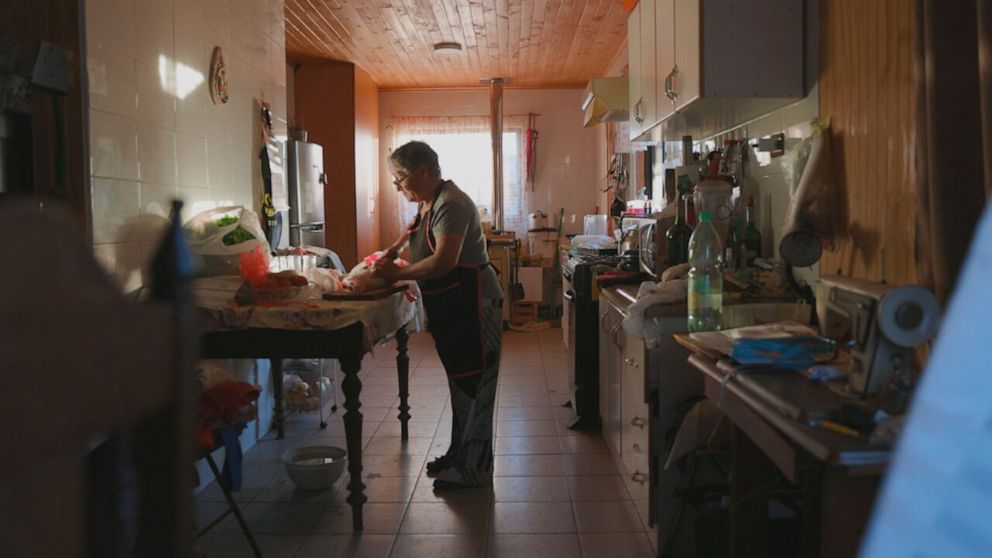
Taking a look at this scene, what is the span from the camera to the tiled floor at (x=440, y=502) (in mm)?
2682

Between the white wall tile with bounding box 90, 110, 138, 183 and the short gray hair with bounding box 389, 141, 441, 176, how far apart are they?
39.0 inches

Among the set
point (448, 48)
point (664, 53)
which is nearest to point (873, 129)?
point (664, 53)

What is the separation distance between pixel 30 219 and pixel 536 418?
366 centimetres

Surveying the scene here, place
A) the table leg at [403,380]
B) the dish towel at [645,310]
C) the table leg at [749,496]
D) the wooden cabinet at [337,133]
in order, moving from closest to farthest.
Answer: the table leg at [749,496] < the dish towel at [645,310] < the table leg at [403,380] < the wooden cabinet at [337,133]

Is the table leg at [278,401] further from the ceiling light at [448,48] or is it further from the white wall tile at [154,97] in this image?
the ceiling light at [448,48]

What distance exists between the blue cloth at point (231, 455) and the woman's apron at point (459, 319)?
905 millimetres

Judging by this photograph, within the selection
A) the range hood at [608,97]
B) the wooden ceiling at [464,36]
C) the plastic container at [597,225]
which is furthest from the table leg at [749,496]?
the plastic container at [597,225]

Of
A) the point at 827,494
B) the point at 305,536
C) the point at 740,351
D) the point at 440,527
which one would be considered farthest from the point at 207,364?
the point at 827,494

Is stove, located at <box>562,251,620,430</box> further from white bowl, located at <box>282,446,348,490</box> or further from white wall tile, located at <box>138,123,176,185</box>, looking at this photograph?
white wall tile, located at <box>138,123,176,185</box>

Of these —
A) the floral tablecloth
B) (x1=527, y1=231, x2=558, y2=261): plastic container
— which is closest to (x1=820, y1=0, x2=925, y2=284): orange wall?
the floral tablecloth

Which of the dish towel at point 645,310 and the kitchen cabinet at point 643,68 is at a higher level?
the kitchen cabinet at point 643,68

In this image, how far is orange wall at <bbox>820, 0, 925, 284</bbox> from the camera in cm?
181

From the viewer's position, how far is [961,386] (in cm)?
30

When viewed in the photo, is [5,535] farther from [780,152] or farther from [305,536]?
[780,152]
